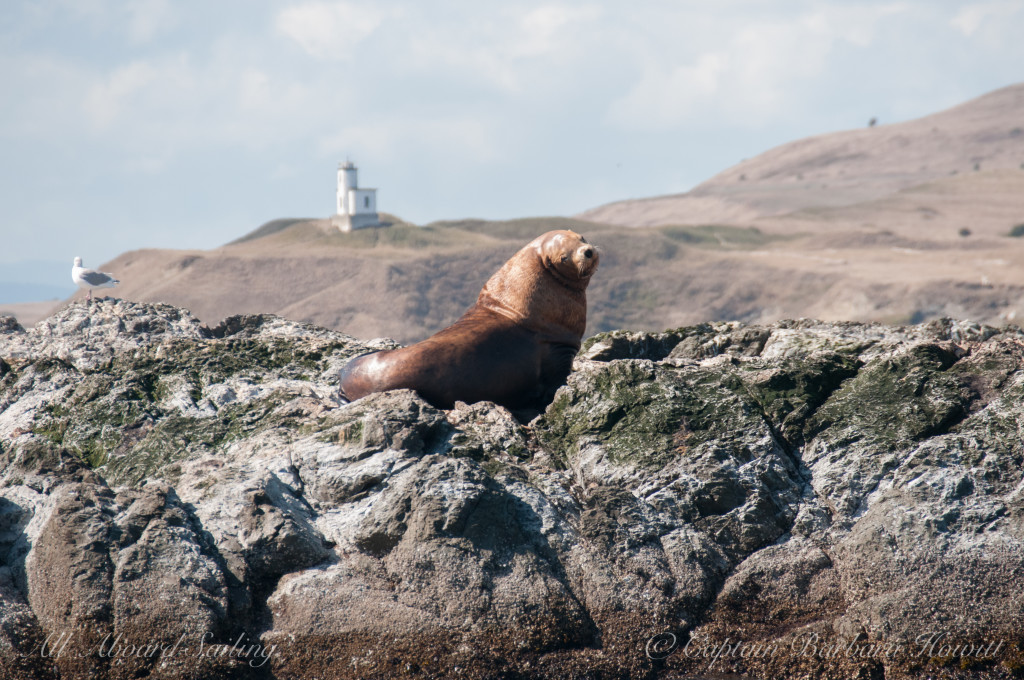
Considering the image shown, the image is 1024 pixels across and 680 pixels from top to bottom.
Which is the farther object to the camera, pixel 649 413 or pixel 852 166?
pixel 852 166

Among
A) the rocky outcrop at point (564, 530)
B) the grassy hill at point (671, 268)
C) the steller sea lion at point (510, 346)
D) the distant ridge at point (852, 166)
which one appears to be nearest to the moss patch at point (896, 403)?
the rocky outcrop at point (564, 530)

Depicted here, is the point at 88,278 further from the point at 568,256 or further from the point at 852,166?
the point at 852,166

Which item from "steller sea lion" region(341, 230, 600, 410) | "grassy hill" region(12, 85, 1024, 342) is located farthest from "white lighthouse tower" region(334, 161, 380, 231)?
"steller sea lion" region(341, 230, 600, 410)

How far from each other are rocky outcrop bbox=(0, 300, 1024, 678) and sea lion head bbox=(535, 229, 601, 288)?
0.95 metres

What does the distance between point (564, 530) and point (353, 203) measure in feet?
272

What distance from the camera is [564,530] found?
269 inches

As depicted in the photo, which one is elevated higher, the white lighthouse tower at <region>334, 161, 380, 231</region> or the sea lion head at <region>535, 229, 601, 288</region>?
the white lighthouse tower at <region>334, 161, 380, 231</region>

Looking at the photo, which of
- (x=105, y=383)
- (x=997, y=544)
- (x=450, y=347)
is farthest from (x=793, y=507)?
(x=105, y=383)

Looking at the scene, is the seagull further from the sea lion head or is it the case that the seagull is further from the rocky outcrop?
the sea lion head

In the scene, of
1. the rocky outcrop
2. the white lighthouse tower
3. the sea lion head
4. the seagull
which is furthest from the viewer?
the white lighthouse tower

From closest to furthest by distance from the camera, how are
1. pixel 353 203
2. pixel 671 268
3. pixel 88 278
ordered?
pixel 88 278
pixel 671 268
pixel 353 203

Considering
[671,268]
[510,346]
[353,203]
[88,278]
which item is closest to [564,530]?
[510,346]

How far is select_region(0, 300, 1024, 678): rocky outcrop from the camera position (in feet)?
→ 20.3

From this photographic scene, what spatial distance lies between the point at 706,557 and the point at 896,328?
3.78m
